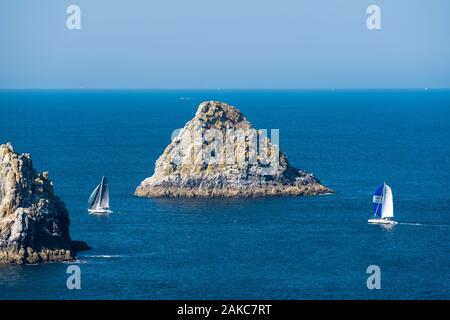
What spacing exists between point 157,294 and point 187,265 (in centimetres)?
1074

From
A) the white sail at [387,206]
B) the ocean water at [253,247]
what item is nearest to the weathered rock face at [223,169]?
the ocean water at [253,247]

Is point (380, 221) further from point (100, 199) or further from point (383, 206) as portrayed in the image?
point (100, 199)

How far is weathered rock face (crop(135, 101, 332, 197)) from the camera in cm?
14375

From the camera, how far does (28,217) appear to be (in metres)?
99.4

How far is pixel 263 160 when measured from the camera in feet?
478

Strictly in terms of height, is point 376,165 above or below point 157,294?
above

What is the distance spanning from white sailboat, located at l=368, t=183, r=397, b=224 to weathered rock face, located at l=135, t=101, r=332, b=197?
2037cm

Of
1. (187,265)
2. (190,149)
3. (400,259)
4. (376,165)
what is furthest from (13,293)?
(376,165)

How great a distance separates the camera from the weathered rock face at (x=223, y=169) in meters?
144

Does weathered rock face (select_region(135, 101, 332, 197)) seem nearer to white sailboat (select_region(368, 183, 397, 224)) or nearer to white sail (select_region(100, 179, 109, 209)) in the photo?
white sail (select_region(100, 179, 109, 209))

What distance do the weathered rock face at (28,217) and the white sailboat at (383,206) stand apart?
1465 inches

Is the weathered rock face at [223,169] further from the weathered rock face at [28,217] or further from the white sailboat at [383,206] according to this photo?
the weathered rock face at [28,217]

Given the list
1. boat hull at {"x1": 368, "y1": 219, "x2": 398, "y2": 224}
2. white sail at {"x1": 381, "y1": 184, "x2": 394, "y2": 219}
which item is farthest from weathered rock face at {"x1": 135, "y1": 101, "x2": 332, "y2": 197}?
white sail at {"x1": 381, "y1": 184, "x2": 394, "y2": 219}
